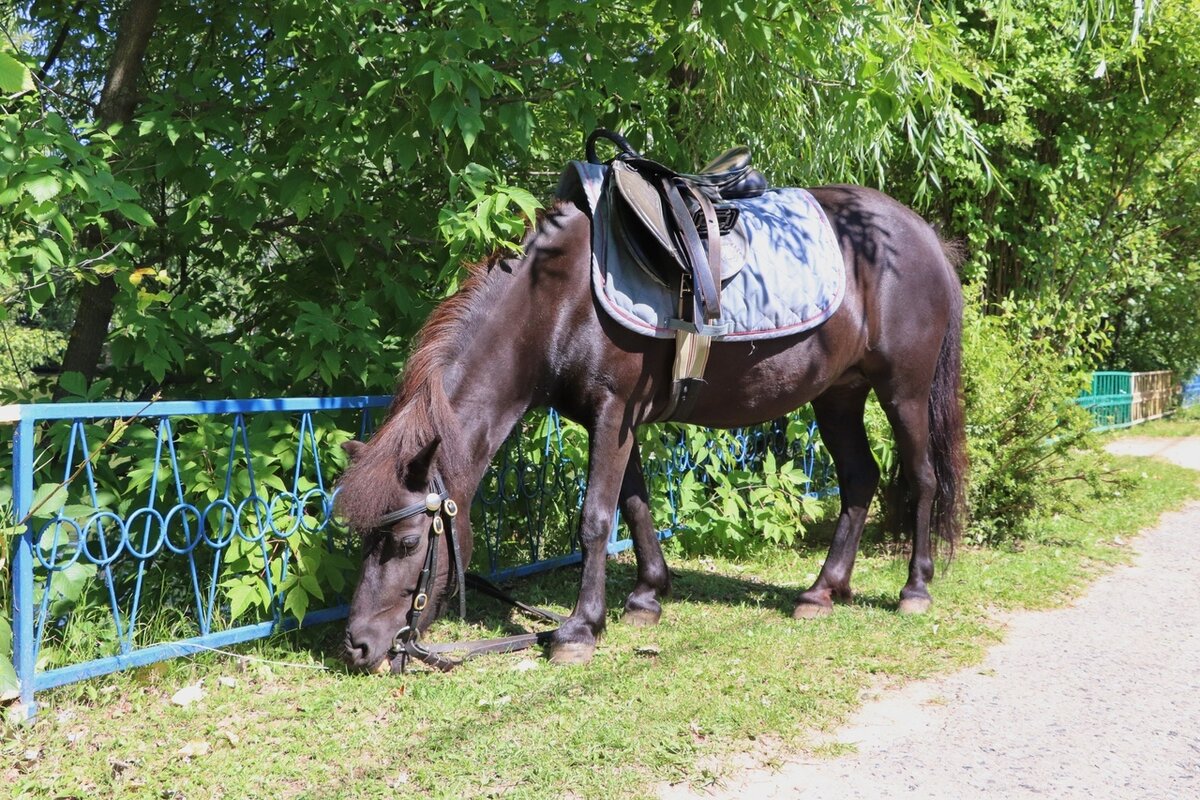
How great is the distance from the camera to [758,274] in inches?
186

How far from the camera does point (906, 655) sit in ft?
14.6

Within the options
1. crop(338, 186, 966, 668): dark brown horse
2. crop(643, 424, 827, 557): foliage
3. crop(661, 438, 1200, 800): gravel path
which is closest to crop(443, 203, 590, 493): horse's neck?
crop(338, 186, 966, 668): dark brown horse

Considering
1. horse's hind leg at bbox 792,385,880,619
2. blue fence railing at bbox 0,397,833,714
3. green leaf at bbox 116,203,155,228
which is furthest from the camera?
horse's hind leg at bbox 792,385,880,619

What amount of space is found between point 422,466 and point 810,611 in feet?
7.64

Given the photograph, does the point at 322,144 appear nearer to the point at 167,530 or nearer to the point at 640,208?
the point at 640,208

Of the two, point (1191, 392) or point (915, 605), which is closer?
point (915, 605)

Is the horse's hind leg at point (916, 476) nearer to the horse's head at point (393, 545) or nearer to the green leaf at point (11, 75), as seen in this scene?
the horse's head at point (393, 545)

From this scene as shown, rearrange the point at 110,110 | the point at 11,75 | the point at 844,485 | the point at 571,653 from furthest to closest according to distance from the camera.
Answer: the point at 844,485, the point at 110,110, the point at 571,653, the point at 11,75

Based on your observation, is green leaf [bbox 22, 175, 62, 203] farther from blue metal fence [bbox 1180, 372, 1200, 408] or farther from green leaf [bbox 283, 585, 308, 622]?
blue metal fence [bbox 1180, 372, 1200, 408]

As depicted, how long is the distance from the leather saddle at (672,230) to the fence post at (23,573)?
2410 millimetres

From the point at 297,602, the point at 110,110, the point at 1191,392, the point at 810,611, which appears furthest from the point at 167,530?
the point at 1191,392

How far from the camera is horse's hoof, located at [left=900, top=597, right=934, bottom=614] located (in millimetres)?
5160

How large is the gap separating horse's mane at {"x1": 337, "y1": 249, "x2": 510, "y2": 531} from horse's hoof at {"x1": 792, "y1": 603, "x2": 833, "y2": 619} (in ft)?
7.39

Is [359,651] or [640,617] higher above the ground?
[359,651]
